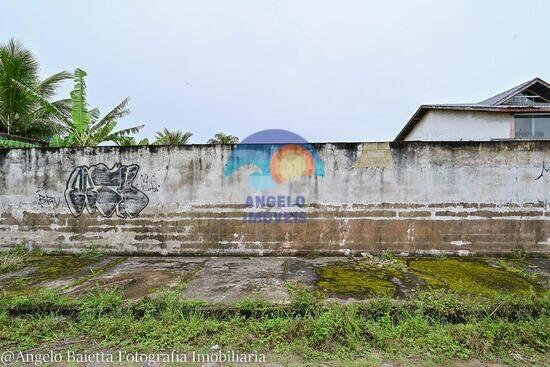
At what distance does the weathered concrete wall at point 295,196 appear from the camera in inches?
197

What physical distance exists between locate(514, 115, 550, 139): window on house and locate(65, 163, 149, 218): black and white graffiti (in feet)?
42.1

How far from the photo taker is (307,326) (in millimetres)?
2736

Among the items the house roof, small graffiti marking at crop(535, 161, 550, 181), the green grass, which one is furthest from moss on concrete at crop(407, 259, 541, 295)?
the house roof

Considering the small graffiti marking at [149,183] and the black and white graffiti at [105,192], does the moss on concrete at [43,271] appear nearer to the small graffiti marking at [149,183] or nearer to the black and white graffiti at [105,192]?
the black and white graffiti at [105,192]

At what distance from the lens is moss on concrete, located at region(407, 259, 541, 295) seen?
357 centimetres

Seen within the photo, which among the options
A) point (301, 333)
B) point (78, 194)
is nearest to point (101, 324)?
point (301, 333)

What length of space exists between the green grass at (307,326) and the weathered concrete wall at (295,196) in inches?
73.0

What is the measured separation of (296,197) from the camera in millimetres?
5191

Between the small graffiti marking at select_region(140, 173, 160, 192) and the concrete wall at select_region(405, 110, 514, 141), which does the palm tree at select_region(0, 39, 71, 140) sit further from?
the concrete wall at select_region(405, 110, 514, 141)

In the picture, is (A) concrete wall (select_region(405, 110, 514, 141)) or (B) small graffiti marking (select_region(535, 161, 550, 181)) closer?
(B) small graffiti marking (select_region(535, 161, 550, 181))

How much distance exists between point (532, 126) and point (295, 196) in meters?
10.9

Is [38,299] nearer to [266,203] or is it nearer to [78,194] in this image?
[78,194]

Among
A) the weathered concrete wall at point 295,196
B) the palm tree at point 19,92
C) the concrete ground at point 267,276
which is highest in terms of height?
the palm tree at point 19,92

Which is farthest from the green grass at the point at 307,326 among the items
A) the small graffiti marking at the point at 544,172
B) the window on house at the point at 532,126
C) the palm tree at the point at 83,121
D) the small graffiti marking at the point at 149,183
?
the window on house at the point at 532,126
